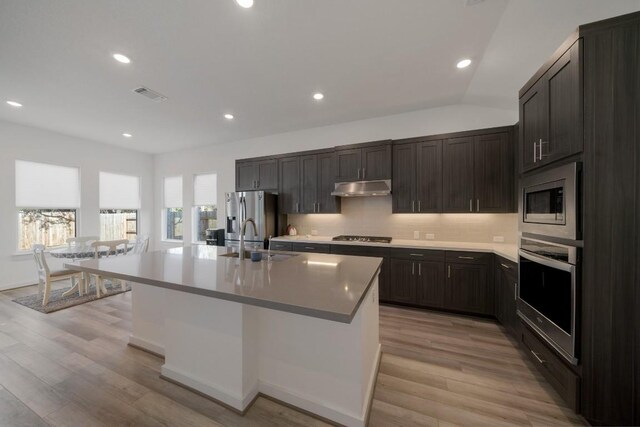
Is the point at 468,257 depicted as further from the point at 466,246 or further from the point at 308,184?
the point at 308,184

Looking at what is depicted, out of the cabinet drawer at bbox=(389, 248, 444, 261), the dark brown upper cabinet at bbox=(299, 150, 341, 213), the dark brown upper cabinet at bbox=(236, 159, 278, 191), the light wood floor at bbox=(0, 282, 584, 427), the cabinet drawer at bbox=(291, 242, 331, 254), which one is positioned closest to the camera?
the light wood floor at bbox=(0, 282, 584, 427)

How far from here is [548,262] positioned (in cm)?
172

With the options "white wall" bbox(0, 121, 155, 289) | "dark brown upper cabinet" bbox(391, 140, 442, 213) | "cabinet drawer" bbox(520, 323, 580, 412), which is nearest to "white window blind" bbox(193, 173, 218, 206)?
"white wall" bbox(0, 121, 155, 289)

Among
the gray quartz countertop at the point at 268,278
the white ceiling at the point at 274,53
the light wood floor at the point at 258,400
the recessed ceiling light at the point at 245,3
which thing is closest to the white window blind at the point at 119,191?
the white ceiling at the point at 274,53

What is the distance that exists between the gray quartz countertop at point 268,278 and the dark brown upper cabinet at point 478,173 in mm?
2008

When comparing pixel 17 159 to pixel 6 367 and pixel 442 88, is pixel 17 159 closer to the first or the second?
pixel 6 367

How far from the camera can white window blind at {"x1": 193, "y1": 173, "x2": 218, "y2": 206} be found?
19.1 feet

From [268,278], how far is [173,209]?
6226 millimetres

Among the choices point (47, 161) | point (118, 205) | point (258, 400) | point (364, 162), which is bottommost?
point (258, 400)

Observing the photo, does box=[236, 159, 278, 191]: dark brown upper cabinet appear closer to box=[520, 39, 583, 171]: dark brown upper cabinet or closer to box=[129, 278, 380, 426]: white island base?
box=[129, 278, 380, 426]: white island base

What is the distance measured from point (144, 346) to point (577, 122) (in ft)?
13.1

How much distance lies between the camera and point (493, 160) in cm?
315

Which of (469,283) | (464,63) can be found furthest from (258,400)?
(464,63)

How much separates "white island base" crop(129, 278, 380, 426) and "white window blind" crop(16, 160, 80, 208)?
5149 millimetres
